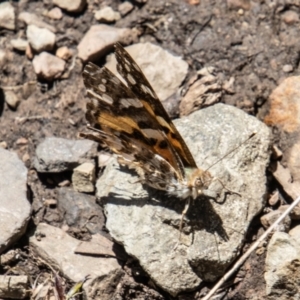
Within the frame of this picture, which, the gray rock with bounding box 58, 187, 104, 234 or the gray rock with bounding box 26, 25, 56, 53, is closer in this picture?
the gray rock with bounding box 58, 187, 104, 234

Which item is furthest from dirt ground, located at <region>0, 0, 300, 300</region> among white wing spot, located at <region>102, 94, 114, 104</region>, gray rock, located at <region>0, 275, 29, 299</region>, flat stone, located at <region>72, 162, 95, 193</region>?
white wing spot, located at <region>102, 94, 114, 104</region>

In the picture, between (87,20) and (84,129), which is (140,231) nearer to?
(84,129)

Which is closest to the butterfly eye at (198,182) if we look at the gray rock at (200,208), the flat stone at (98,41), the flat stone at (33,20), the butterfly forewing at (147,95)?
the butterfly forewing at (147,95)

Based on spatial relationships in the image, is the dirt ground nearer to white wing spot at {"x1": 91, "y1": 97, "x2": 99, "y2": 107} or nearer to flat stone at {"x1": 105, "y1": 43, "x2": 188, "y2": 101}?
flat stone at {"x1": 105, "y1": 43, "x2": 188, "y2": 101}

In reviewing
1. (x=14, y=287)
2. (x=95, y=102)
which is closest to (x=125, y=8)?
(x=95, y=102)

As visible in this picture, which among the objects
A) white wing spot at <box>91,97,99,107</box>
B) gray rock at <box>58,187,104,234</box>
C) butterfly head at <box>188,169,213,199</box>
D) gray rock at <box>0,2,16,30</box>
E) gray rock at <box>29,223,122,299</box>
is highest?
gray rock at <box>0,2,16,30</box>
